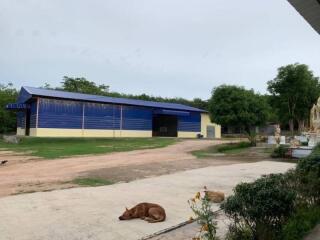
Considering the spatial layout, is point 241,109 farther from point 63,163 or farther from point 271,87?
point 271,87

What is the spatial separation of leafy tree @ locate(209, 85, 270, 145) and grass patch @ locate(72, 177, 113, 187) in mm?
15434

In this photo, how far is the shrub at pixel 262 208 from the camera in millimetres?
4383

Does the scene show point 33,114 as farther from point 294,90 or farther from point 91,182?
point 294,90

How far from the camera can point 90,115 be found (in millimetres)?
36031

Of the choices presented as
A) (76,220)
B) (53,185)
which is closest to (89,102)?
(53,185)

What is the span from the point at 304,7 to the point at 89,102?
32.1 meters

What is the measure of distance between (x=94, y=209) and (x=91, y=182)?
12.6 feet

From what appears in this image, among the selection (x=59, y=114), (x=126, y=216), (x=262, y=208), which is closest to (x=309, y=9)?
(x=262, y=208)

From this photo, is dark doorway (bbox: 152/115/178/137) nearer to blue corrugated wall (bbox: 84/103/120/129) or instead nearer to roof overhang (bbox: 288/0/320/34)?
blue corrugated wall (bbox: 84/103/120/129)

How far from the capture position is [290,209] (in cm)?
469

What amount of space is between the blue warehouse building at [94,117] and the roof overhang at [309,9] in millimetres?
29168

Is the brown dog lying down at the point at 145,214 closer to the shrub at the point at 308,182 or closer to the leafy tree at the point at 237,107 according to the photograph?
the shrub at the point at 308,182

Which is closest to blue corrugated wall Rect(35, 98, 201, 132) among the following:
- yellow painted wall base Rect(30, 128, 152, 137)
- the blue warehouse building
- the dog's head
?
the blue warehouse building

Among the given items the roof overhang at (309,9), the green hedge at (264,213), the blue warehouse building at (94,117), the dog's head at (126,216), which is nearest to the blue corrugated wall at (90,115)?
the blue warehouse building at (94,117)
